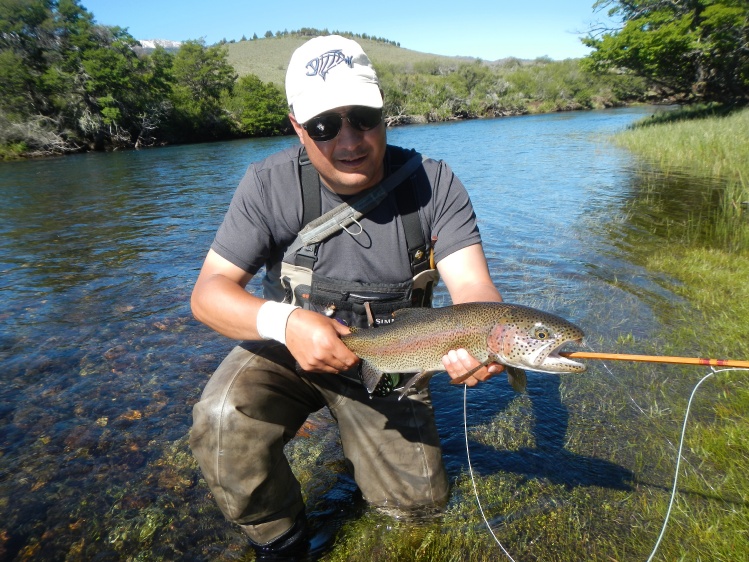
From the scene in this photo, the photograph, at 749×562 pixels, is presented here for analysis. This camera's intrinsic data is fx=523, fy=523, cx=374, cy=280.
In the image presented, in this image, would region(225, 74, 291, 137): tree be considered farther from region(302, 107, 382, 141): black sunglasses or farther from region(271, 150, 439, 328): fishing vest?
region(302, 107, 382, 141): black sunglasses

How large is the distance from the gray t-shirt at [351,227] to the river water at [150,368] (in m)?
1.63

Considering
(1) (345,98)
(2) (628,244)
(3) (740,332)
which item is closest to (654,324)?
(3) (740,332)

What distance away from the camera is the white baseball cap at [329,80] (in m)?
2.84

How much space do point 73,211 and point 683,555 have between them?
16.3 m

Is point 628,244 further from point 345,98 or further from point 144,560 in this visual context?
point 144,560

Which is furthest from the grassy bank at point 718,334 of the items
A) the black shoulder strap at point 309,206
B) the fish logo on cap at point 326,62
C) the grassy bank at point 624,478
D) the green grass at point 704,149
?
the fish logo on cap at point 326,62

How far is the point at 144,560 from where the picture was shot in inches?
122

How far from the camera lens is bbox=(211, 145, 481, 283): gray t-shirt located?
10.3 ft

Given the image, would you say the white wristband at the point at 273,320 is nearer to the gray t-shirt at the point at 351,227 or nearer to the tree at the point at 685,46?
the gray t-shirt at the point at 351,227

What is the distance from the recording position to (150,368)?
5.44 metres

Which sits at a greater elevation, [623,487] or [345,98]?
[345,98]

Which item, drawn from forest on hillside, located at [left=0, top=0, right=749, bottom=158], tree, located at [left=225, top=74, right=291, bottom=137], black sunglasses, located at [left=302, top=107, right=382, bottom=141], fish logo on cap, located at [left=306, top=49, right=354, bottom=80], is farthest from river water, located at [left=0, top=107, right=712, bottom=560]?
tree, located at [left=225, top=74, right=291, bottom=137]

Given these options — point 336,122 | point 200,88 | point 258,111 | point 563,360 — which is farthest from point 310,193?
point 200,88

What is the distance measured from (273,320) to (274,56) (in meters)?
150
